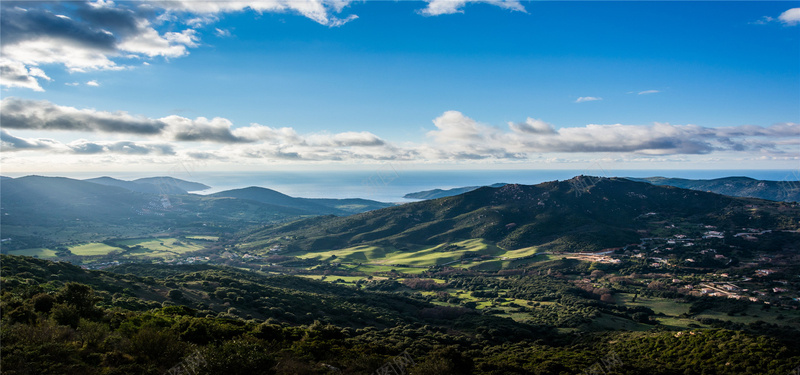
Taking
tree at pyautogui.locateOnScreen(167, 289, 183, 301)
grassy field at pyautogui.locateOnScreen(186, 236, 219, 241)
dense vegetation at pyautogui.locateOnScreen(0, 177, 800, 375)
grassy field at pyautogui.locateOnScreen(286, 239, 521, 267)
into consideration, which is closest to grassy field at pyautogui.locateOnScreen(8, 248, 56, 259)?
dense vegetation at pyautogui.locateOnScreen(0, 177, 800, 375)

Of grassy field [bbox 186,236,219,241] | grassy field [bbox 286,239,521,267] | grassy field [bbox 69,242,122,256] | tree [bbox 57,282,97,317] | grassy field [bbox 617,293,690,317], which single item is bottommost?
grassy field [bbox 286,239,521,267]

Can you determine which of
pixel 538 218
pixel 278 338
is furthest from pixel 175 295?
pixel 538 218

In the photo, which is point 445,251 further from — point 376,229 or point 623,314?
point 623,314

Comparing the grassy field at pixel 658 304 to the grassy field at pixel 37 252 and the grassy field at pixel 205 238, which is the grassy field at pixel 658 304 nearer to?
the grassy field at pixel 37 252

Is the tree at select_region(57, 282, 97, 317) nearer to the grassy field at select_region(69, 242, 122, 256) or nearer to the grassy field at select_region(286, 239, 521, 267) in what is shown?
the grassy field at select_region(286, 239, 521, 267)

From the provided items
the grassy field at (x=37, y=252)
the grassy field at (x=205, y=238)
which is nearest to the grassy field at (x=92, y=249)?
the grassy field at (x=37, y=252)

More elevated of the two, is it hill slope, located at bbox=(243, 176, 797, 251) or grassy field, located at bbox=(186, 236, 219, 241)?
hill slope, located at bbox=(243, 176, 797, 251)
